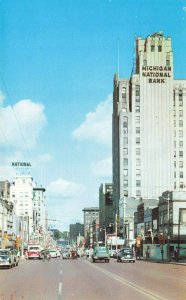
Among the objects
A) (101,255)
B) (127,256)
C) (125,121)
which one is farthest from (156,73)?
(101,255)

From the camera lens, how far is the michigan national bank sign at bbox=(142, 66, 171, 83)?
519 feet

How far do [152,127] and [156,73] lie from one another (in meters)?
15.2

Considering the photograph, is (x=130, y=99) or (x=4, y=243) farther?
(x=130, y=99)

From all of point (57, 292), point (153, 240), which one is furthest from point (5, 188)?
point (57, 292)

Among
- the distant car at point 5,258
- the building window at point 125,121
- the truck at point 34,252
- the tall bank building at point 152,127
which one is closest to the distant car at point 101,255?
the distant car at point 5,258

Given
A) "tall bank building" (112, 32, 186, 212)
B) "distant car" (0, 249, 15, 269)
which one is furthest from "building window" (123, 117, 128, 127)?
"distant car" (0, 249, 15, 269)

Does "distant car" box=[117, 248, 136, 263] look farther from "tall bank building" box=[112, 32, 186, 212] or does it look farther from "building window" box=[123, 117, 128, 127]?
"building window" box=[123, 117, 128, 127]

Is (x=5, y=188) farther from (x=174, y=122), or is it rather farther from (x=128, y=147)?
(x=174, y=122)

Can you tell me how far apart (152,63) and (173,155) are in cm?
2655

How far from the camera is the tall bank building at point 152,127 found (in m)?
158

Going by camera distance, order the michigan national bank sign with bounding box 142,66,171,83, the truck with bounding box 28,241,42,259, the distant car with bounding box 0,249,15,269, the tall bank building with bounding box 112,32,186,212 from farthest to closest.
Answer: the michigan national bank sign with bounding box 142,66,171,83, the tall bank building with bounding box 112,32,186,212, the truck with bounding box 28,241,42,259, the distant car with bounding box 0,249,15,269

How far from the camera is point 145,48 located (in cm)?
16488

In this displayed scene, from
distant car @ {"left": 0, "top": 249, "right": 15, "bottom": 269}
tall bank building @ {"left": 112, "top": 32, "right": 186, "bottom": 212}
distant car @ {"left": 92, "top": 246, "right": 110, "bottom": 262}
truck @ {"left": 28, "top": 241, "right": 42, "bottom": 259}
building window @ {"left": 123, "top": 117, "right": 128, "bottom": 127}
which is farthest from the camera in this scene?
building window @ {"left": 123, "top": 117, "right": 128, "bottom": 127}

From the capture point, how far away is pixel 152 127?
519 ft
